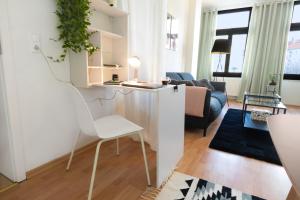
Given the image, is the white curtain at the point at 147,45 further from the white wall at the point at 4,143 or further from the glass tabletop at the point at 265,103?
the glass tabletop at the point at 265,103

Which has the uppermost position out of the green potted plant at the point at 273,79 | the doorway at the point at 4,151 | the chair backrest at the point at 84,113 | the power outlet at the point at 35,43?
the power outlet at the point at 35,43

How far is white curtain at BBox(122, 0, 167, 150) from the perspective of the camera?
1.96 m

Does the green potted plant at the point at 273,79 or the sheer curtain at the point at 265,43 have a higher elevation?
the sheer curtain at the point at 265,43

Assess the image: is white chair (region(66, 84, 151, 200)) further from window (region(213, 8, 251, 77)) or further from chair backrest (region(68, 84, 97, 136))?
window (region(213, 8, 251, 77))

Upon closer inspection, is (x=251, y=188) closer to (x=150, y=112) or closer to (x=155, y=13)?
(x=150, y=112)

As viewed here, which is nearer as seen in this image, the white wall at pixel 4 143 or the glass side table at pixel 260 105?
the white wall at pixel 4 143

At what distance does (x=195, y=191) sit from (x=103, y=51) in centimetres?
162

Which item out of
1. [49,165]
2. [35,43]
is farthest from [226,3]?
[49,165]

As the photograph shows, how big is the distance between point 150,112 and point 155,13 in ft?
3.56

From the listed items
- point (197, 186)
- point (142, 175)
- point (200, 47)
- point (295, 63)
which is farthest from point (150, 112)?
point (295, 63)

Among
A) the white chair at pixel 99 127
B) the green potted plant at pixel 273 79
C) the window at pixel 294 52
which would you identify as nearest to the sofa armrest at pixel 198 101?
the white chair at pixel 99 127

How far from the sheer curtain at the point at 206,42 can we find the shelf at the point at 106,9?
12.7ft

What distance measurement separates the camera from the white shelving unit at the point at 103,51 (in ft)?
5.38

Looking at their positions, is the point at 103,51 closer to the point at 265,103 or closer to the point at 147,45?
the point at 147,45
